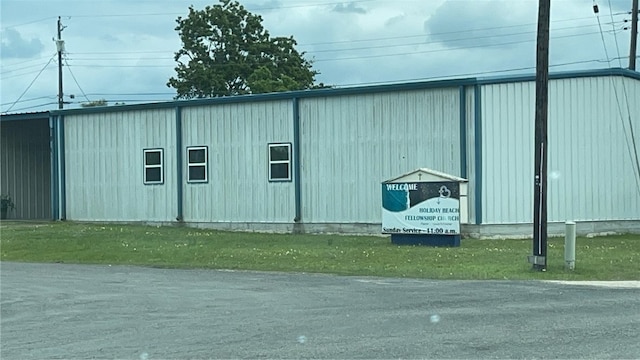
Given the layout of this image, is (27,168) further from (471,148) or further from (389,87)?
(471,148)

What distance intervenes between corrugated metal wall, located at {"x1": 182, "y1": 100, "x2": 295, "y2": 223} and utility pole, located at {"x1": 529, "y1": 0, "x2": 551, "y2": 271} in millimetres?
13174

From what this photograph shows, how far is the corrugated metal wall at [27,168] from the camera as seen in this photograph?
4278 centimetres

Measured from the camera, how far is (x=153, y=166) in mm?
33062

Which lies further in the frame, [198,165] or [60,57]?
[60,57]

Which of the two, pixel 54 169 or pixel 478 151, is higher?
pixel 478 151

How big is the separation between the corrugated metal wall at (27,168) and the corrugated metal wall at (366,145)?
18257 mm

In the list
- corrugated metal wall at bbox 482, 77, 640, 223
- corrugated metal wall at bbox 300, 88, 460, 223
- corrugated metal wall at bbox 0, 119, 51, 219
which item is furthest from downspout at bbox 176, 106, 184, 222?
corrugated metal wall at bbox 0, 119, 51, 219

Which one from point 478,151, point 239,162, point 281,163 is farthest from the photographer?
point 239,162

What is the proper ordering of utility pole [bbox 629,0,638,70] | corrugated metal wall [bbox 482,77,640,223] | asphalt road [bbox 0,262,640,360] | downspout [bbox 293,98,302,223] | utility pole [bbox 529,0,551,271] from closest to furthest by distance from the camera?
1. asphalt road [bbox 0,262,640,360]
2. utility pole [bbox 529,0,551,271]
3. corrugated metal wall [bbox 482,77,640,223]
4. downspout [bbox 293,98,302,223]
5. utility pole [bbox 629,0,638,70]

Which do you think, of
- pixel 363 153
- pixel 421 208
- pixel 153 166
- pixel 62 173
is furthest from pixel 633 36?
pixel 62 173

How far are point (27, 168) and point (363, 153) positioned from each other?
70.1 ft

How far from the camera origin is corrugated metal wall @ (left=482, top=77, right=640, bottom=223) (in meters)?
26.6

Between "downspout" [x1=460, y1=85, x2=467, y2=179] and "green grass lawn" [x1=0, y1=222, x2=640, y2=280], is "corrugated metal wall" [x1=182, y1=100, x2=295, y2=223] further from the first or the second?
"downspout" [x1=460, y1=85, x2=467, y2=179]

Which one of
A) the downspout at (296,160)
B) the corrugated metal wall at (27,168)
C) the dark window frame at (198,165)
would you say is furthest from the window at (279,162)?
the corrugated metal wall at (27,168)
